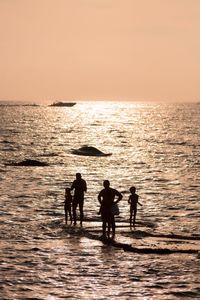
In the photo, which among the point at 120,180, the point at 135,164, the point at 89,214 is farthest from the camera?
the point at 135,164

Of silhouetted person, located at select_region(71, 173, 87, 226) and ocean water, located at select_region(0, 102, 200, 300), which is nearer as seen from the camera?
ocean water, located at select_region(0, 102, 200, 300)

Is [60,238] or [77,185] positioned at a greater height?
[77,185]

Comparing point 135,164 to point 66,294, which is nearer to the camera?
point 66,294

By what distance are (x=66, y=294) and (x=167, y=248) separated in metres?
5.82

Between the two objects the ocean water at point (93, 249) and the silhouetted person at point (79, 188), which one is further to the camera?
the silhouetted person at point (79, 188)

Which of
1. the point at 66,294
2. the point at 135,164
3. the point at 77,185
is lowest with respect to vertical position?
the point at 66,294

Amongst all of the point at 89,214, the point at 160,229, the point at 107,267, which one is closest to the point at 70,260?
the point at 107,267

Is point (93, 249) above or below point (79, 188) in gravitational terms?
below

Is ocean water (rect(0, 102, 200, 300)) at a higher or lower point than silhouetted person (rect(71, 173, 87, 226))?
lower

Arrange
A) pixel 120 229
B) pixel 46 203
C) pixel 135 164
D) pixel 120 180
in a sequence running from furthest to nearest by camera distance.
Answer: pixel 135 164 → pixel 120 180 → pixel 46 203 → pixel 120 229

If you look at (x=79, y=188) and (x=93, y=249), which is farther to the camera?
(x=79, y=188)

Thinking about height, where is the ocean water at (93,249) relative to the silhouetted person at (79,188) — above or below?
below

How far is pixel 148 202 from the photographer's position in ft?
121

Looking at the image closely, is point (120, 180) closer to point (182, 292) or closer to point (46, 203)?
point (46, 203)
